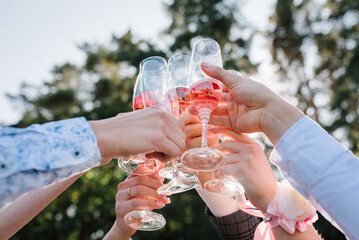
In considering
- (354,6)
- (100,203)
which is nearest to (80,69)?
(100,203)

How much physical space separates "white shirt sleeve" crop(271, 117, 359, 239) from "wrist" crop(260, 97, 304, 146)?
0.05 meters

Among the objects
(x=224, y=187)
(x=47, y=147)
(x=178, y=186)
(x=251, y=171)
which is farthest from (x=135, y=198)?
(x=47, y=147)

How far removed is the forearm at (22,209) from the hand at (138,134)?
64cm

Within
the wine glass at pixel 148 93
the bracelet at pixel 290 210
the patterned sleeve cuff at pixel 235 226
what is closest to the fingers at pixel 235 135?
the bracelet at pixel 290 210

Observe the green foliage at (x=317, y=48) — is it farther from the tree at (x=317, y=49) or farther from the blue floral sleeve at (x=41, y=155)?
the blue floral sleeve at (x=41, y=155)

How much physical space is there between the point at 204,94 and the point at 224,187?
2.08 ft

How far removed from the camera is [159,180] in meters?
2.17

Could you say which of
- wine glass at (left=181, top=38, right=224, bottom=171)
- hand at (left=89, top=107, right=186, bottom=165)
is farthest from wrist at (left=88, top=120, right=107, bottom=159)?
wine glass at (left=181, top=38, right=224, bottom=171)

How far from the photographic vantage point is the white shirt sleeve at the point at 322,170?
125cm

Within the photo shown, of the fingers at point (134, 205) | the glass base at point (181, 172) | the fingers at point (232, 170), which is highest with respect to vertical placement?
the fingers at point (232, 170)

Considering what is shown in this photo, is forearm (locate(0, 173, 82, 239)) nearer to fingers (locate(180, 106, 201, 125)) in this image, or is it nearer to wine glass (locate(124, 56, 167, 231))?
wine glass (locate(124, 56, 167, 231))

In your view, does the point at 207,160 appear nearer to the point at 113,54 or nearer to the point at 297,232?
the point at 297,232

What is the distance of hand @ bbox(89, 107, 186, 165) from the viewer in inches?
50.1

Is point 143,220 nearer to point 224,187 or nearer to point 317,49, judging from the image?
point 224,187
